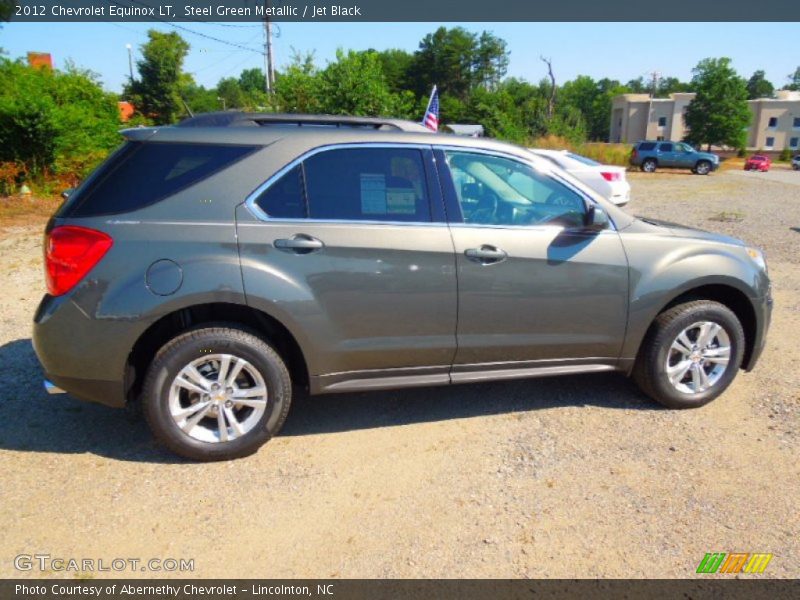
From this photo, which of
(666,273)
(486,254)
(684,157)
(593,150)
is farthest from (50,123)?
(593,150)

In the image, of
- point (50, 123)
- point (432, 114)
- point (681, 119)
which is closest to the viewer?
point (50, 123)

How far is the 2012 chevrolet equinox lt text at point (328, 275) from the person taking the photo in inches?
125

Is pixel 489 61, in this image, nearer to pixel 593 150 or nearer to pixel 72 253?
pixel 593 150

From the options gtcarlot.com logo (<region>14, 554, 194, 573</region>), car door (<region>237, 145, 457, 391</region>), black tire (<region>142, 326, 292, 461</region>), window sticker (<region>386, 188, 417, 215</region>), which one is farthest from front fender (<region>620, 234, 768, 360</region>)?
gtcarlot.com logo (<region>14, 554, 194, 573</region>)

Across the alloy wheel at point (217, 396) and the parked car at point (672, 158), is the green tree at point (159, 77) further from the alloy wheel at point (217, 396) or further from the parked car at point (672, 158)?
the alloy wheel at point (217, 396)

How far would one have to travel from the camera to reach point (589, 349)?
12.6 feet

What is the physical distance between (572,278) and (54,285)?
2864 mm

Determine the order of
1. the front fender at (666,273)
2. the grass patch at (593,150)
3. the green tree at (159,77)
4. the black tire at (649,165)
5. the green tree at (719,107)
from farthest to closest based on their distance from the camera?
1. the green tree at (719,107)
2. the green tree at (159,77)
3. the grass patch at (593,150)
4. the black tire at (649,165)
5. the front fender at (666,273)

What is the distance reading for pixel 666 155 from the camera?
115 feet

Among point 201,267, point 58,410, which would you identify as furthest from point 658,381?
point 58,410

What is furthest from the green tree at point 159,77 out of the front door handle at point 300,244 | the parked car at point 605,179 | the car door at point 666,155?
the front door handle at point 300,244

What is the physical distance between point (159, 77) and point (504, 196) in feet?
178

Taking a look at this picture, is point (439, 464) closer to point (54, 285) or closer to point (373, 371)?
point (373, 371)

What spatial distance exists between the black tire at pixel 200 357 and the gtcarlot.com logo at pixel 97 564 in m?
0.77
